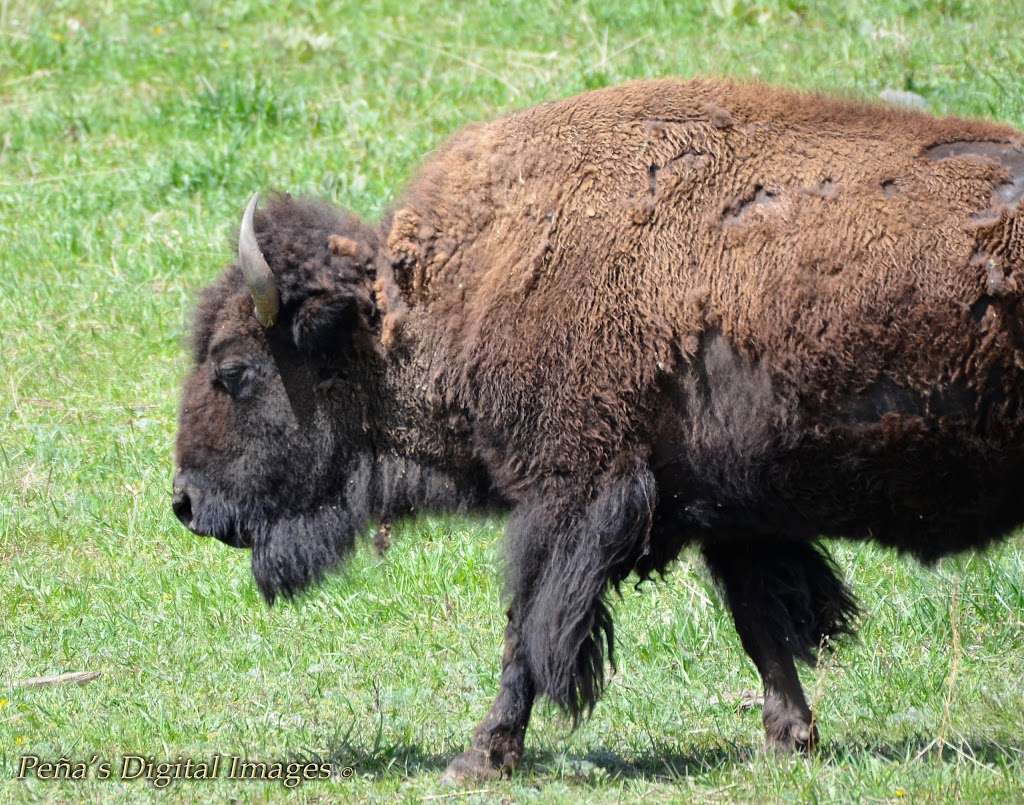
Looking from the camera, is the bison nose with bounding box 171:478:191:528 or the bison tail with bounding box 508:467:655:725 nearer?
the bison tail with bounding box 508:467:655:725

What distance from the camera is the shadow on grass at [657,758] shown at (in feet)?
15.8

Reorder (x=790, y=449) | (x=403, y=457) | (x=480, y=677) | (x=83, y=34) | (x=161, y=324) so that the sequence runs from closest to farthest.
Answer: (x=790, y=449), (x=403, y=457), (x=480, y=677), (x=161, y=324), (x=83, y=34)

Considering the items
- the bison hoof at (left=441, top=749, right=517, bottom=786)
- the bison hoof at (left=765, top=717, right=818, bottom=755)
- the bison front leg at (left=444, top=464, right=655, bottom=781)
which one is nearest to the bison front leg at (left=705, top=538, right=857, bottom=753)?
the bison hoof at (left=765, top=717, right=818, bottom=755)

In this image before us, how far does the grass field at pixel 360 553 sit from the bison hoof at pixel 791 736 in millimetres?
103

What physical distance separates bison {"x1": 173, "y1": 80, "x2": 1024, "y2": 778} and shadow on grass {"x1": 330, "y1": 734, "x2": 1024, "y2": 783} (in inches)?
5.2

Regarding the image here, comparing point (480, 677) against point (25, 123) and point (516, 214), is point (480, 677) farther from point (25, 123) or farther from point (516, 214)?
point (25, 123)

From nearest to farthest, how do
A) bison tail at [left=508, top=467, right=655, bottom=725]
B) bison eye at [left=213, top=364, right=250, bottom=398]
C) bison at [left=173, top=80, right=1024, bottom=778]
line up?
bison at [left=173, top=80, right=1024, bottom=778] < bison tail at [left=508, top=467, right=655, bottom=725] < bison eye at [left=213, top=364, right=250, bottom=398]

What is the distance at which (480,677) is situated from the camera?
580 cm

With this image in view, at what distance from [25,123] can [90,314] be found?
263 centimetres

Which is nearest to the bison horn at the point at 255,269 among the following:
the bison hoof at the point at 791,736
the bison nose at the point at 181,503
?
the bison nose at the point at 181,503

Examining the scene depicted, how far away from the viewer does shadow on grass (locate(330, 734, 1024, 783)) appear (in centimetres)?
480

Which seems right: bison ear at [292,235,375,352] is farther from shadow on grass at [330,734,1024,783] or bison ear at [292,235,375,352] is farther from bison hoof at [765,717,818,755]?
bison hoof at [765,717,818,755]

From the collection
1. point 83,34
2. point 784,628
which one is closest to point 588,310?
A: point 784,628

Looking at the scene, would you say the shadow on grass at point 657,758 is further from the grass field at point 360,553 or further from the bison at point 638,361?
the bison at point 638,361
